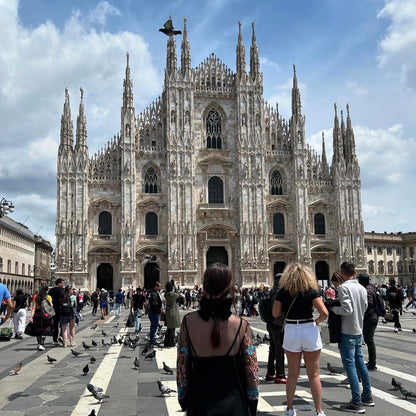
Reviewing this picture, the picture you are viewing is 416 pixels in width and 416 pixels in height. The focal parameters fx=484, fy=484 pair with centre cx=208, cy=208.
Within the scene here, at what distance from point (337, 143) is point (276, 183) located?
694 centimetres

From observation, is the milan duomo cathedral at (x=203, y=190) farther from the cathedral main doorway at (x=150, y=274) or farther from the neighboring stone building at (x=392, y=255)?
the neighboring stone building at (x=392, y=255)

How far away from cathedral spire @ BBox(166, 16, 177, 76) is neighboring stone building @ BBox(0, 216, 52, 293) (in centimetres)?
2341

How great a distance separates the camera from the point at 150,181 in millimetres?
42000

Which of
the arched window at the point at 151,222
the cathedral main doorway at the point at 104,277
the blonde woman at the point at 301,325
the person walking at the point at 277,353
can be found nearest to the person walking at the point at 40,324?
the person walking at the point at 277,353

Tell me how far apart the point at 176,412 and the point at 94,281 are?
3519 cm

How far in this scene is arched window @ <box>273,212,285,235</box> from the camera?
43.7 m

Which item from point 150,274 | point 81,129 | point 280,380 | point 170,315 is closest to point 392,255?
point 150,274

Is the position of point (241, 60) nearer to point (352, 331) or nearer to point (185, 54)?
point (185, 54)

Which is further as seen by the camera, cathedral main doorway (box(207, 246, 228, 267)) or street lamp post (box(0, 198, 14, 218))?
cathedral main doorway (box(207, 246, 228, 267))

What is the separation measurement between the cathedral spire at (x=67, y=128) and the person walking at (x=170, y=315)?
30700mm

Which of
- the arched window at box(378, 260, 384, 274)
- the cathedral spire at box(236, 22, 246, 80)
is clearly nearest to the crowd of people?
the cathedral spire at box(236, 22, 246, 80)

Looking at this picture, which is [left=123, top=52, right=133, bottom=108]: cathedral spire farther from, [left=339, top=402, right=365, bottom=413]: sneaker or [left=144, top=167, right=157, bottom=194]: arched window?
[left=339, top=402, right=365, bottom=413]: sneaker

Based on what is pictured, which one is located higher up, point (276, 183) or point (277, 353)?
point (276, 183)

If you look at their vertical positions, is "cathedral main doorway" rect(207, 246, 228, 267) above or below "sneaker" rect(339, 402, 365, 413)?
above
